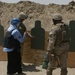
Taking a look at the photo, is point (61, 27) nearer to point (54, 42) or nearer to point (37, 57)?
point (54, 42)

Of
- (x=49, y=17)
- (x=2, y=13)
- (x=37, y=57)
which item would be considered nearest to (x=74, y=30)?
(x=37, y=57)

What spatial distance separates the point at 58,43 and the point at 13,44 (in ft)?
4.51

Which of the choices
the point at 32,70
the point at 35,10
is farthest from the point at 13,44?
the point at 35,10

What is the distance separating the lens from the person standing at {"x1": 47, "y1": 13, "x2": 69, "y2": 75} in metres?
8.73

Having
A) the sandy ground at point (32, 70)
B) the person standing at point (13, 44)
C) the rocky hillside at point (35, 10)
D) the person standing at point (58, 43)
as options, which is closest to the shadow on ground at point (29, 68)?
the sandy ground at point (32, 70)

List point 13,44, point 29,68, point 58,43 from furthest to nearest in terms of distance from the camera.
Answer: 1. point 29,68
2. point 13,44
3. point 58,43

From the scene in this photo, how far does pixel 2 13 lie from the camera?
34938 millimetres

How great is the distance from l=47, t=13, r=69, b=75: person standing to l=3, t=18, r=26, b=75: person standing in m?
1.07

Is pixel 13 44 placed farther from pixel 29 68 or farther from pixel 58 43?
pixel 29 68

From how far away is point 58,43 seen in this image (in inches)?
349

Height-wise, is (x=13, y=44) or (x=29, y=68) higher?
(x=13, y=44)

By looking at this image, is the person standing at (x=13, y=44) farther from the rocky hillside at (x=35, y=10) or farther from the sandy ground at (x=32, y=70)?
the rocky hillside at (x=35, y=10)

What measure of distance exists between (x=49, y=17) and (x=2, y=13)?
5.20 metres

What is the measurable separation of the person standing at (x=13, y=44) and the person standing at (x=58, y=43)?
1070 mm
